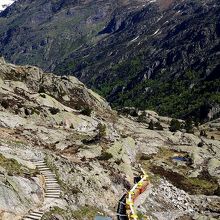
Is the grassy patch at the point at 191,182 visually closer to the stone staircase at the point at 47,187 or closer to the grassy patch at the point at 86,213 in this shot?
the grassy patch at the point at 86,213

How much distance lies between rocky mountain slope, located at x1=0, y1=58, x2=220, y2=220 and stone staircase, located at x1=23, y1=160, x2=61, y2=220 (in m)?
0.21

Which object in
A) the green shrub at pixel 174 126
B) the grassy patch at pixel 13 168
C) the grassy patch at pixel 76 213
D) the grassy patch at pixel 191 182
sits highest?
the green shrub at pixel 174 126

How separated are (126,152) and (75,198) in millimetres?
23653

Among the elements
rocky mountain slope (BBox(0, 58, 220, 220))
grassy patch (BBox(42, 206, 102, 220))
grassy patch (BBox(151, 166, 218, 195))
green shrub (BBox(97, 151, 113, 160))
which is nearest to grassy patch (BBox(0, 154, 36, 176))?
rocky mountain slope (BBox(0, 58, 220, 220))

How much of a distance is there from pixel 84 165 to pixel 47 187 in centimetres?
977

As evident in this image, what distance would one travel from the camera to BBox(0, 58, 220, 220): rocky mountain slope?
43.3 metres

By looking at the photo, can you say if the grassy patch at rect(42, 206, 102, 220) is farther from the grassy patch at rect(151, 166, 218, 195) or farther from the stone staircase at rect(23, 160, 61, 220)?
the grassy patch at rect(151, 166, 218, 195)

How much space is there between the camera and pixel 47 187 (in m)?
45.4

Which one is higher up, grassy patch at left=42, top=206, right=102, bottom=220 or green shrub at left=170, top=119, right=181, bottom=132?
green shrub at left=170, top=119, right=181, bottom=132

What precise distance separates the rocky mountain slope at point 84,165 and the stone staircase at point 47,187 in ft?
0.68

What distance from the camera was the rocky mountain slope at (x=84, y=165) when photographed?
43344mm

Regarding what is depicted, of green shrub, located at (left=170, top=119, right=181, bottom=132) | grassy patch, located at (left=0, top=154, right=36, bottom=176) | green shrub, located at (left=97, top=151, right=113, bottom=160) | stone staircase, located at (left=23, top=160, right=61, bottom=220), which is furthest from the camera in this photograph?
green shrub, located at (left=170, top=119, right=181, bottom=132)

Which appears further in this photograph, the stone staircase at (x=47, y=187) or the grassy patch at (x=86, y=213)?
the grassy patch at (x=86, y=213)

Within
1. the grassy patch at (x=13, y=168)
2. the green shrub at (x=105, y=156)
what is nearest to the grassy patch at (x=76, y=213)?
the grassy patch at (x=13, y=168)
